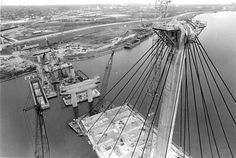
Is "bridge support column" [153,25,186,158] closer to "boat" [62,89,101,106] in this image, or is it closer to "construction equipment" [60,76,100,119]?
"construction equipment" [60,76,100,119]

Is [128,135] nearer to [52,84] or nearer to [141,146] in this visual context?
[141,146]

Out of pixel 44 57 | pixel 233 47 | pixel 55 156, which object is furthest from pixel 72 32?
pixel 55 156

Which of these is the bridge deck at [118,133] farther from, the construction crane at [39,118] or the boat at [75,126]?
the construction crane at [39,118]

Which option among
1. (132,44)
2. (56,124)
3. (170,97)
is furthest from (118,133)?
(132,44)

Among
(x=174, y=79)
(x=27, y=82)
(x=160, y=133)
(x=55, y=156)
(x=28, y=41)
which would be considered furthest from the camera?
(x=28, y=41)

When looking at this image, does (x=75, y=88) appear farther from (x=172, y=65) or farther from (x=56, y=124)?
(x=172, y=65)

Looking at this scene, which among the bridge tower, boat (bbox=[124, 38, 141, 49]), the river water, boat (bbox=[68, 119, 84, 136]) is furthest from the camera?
boat (bbox=[124, 38, 141, 49])

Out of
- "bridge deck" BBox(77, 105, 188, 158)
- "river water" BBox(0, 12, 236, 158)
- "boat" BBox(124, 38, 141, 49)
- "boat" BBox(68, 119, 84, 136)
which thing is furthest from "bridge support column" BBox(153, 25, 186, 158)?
"boat" BBox(124, 38, 141, 49)

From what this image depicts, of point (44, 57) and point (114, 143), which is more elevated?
point (44, 57)
